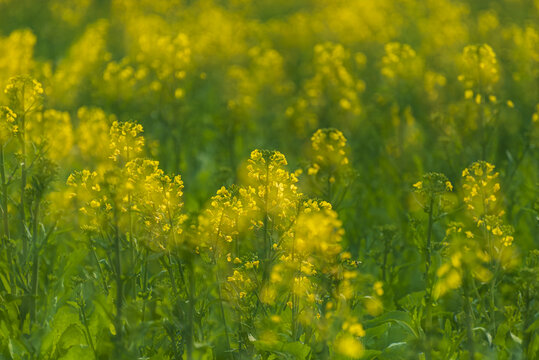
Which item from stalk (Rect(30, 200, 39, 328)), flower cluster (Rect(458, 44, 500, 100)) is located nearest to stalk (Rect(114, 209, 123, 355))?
stalk (Rect(30, 200, 39, 328))

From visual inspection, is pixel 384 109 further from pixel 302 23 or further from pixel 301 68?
pixel 302 23

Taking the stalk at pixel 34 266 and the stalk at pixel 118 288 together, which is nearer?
the stalk at pixel 118 288

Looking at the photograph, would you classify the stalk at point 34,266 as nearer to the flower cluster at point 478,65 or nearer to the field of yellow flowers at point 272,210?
the field of yellow flowers at point 272,210

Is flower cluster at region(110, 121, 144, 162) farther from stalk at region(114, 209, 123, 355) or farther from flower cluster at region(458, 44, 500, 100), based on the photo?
flower cluster at region(458, 44, 500, 100)

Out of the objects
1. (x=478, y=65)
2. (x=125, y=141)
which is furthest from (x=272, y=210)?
(x=478, y=65)

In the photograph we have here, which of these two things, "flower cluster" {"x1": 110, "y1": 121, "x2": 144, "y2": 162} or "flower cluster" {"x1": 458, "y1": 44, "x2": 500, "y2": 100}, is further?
"flower cluster" {"x1": 458, "y1": 44, "x2": 500, "y2": 100}

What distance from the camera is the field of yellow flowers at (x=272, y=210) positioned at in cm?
395

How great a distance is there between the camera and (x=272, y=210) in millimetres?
4219

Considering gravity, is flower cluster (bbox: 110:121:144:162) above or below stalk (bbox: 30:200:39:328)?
above

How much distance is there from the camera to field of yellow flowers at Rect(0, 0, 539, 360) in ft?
13.0

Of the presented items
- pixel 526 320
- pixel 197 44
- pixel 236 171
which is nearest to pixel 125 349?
pixel 526 320

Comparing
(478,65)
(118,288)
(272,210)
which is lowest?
(478,65)

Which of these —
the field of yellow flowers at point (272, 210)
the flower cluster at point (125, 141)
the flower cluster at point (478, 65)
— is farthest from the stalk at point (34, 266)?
the flower cluster at point (478, 65)

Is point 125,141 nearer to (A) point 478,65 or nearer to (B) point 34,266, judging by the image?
(B) point 34,266
